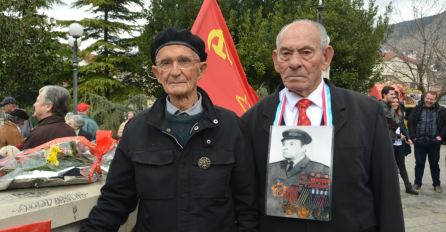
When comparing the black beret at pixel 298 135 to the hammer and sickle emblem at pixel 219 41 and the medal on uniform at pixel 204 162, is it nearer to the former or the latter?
the medal on uniform at pixel 204 162

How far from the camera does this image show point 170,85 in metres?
1.89

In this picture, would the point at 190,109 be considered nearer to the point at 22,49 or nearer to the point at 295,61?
the point at 295,61

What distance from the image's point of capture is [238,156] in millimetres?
1862

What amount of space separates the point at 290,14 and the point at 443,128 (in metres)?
9.06

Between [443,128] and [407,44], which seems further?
[407,44]

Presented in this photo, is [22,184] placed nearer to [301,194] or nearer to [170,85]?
[170,85]

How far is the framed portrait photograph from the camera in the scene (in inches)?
67.4

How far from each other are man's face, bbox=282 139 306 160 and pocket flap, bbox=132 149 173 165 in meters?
0.58

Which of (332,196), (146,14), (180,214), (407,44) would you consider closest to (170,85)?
(180,214)

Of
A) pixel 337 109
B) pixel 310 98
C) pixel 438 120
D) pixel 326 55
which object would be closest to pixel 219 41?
pixel 326 55

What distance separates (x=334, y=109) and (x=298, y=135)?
28 centimetres

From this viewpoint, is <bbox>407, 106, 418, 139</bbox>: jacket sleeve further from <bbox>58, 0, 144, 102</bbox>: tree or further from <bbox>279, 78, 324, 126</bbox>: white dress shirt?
<bbox>58, 0, 144, 102</bbox>: tree

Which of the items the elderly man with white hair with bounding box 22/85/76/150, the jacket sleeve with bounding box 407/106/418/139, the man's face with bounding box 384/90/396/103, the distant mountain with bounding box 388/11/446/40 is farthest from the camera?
the distant mountain with bounding box 388/11/446/40

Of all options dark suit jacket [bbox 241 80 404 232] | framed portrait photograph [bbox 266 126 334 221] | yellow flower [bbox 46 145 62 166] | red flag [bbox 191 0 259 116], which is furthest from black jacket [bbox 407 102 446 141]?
yellow flower [bbox 46 145 62 166]
